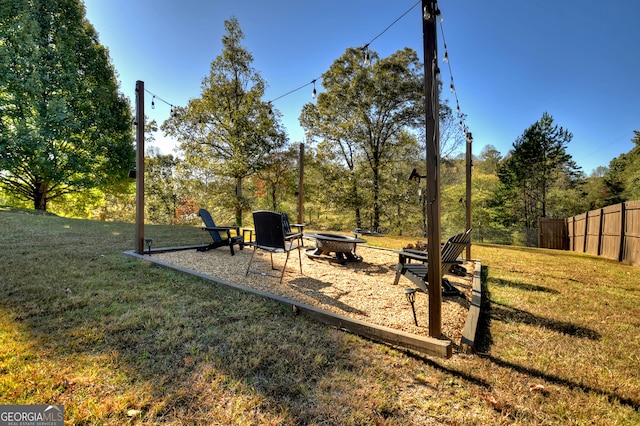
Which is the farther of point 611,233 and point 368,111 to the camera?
point 368,111

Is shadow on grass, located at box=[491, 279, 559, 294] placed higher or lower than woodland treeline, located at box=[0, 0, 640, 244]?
lower

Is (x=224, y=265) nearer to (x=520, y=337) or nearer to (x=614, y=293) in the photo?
(x=520, y=337)

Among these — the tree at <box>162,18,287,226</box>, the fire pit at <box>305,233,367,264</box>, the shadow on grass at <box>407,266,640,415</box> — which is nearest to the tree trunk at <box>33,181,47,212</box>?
the tree at <box>162,18,287,226</box>

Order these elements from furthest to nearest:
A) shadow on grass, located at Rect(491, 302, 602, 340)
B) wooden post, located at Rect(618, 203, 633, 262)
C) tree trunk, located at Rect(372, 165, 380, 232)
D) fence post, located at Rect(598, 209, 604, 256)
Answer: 1. tree trunk, located at Rect(372, 165, 380, 232)
2. fence post, located at Rect(598, 209, 604, 256)
3. wooden post, located at Rect(618, 203, 633, 262)
4. shadow on grass, located at Rect(491, 302, 602, 340)

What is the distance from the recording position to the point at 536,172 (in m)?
21.5

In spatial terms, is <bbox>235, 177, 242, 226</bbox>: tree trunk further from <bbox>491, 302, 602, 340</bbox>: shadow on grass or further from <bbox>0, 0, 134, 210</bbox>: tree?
<bbox>491, 302, 602, 340</bbox>: shadow on grass

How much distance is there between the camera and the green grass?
5.15 feet

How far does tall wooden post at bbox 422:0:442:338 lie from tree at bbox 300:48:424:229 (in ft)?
43.5

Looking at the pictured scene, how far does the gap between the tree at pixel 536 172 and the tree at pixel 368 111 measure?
1239 centimetres

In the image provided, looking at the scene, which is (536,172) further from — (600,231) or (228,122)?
(228,122)

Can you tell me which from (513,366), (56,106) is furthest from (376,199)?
(56,106)

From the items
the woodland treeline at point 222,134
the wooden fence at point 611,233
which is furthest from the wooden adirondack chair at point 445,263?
the woodland treeline at point 222,134

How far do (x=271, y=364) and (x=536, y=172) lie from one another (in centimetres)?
2665

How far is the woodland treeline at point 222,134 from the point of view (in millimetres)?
11273
